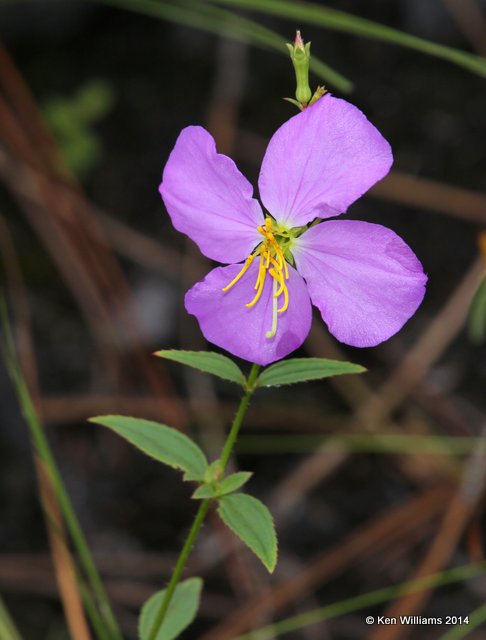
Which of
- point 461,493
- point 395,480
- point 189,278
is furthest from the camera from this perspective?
point 189,278

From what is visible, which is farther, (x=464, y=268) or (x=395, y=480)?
(x=464, y=268)

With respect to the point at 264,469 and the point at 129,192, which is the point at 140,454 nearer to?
the point at 264,469

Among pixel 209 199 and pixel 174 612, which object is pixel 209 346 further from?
pixel 209 199

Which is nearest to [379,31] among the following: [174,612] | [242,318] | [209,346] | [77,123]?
[242,318]

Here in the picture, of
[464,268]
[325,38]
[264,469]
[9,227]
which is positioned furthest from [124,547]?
[325,38]

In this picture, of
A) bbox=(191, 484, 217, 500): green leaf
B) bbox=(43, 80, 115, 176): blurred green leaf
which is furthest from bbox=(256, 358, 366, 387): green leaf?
bbox=(43, 80, 115, 176): blurred green leaf

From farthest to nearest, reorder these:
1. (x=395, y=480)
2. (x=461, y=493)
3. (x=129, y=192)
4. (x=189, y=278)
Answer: (x=129, y=192)
(x=189, y=278)
(x=395, y=480)
(x=461, y=493)
